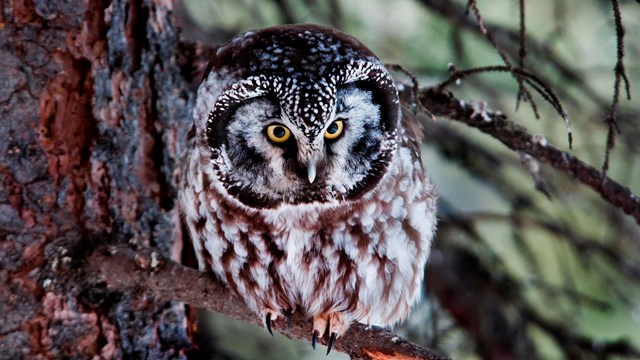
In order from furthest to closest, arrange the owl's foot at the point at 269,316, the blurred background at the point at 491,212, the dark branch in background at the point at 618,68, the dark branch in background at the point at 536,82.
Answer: the blurred background at the point at 491,212
the owl's foot at the point at 269,316
the dark branch in background at the point at 536,82
the dark branch in background at the point at 618,68

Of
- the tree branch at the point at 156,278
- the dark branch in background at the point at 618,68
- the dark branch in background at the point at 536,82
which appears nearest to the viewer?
the dark branch in background at the point at 618,68

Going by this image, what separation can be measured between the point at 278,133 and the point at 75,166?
598 mm

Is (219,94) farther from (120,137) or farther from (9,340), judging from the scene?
(9,340)

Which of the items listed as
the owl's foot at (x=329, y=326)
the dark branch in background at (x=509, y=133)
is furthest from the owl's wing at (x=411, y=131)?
the owl's foot at (x=329, y=326)

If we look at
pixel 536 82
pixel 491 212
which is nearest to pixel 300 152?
pixel 536 82

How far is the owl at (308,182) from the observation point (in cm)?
213

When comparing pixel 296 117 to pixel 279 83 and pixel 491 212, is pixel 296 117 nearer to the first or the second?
pixel 279 83

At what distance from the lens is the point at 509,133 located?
238 cm

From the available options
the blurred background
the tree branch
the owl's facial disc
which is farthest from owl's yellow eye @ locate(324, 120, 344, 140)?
the blurred background

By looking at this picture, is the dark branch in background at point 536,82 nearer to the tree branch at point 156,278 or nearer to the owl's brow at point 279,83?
the owl's brow at point 279,83

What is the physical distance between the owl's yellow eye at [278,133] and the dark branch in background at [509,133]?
478 mm

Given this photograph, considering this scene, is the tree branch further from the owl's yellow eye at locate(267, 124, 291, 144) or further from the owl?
the owl's yellow eye at locate(267, 124, 291, 144)

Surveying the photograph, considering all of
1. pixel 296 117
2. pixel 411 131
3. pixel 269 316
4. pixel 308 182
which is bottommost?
pixel 269 316

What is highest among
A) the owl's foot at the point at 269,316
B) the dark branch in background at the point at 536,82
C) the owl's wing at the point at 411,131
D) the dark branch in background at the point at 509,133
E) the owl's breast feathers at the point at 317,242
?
the dark branch in background at the point at 536,82
